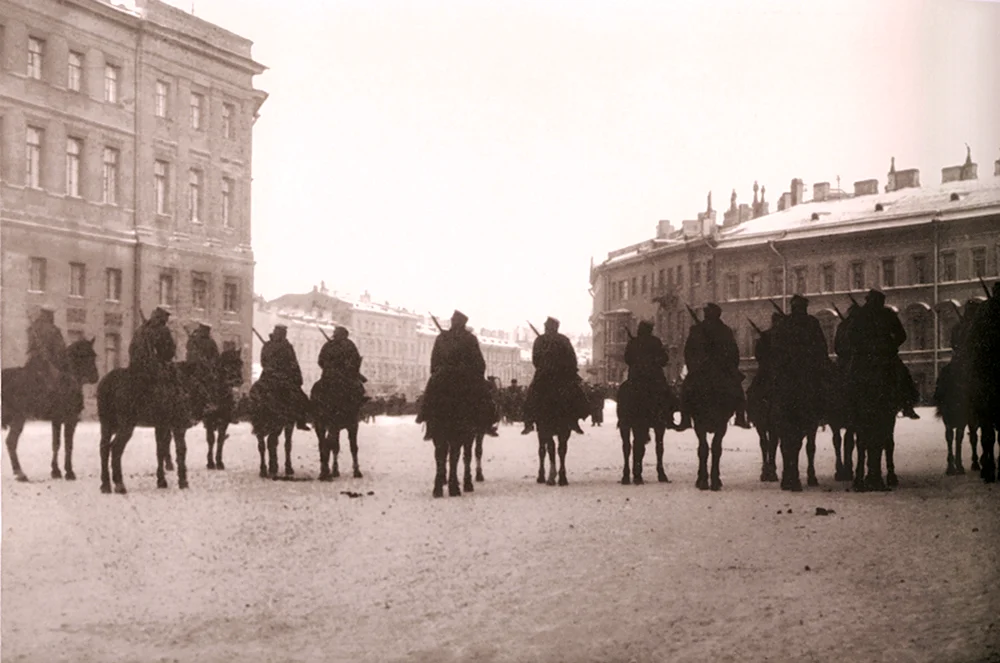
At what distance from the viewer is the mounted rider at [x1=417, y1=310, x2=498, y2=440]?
5.46m

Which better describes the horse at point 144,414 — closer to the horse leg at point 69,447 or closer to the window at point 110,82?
the horse leg at point 69,447

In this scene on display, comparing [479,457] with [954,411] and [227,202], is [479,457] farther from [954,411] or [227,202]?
[954,411]

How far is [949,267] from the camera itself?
18.9 feet

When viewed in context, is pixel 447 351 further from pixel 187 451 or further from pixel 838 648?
pixel 838 648

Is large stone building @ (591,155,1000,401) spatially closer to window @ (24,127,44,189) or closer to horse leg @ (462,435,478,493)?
horse leg @ (462,435,478,493)

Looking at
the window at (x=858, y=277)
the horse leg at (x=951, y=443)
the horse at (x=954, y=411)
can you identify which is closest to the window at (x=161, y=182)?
the window at (x=858, y=277)

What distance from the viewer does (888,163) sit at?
6125 millimetres

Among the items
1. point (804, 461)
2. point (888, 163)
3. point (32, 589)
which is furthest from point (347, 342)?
point (888, 163)

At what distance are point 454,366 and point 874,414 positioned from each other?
2.51 meters

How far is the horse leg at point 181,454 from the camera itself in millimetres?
4781

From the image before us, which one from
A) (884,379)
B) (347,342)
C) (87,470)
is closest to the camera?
(87,470)

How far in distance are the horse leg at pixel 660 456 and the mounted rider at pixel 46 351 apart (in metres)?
3.37

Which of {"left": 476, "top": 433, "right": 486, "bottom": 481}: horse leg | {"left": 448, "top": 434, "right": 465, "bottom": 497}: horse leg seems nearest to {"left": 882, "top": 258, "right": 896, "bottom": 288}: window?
{"left": 476, "top": 433, "right": 486, "bottom": 481}: horse leg

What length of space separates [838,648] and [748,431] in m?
1.77
